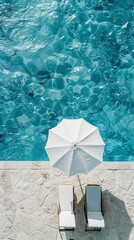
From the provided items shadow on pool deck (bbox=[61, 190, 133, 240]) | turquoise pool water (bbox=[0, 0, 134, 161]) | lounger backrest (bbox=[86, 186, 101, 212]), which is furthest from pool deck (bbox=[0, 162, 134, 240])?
turquoise pool water (bbox=[0, 0, 134, 161])

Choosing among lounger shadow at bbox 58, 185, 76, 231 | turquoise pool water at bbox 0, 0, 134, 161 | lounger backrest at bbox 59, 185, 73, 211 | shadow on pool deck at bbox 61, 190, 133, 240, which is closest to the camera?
lounger shadow at bbox 58, 185, 76, 231

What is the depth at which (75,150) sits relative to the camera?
1105 cm

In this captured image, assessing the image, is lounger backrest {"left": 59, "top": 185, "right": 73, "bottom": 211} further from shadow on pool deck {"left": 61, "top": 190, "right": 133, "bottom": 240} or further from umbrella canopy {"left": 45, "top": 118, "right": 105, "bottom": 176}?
umbrella canopy {"left": 45, "top": 118, "right": 105, "bottom": 176}

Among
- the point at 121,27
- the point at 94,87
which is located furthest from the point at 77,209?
the point at 121,27

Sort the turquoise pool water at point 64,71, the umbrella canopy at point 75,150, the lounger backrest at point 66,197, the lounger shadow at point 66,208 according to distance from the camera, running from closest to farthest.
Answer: the umbrella canopy at point 75,150, the lounger shadow at point 66,208, the lounger backrest at point 66,197, the turquoise pool water at point 64,71

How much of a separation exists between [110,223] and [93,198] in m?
1.10

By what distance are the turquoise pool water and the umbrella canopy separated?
8.75ft

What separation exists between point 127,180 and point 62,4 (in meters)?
8.43

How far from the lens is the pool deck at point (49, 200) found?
12352 millimetres

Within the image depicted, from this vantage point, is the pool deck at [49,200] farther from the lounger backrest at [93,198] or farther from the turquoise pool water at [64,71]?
the turquoise pool water at [64,71]

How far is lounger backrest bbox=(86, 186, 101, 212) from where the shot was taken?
1217 centimetres

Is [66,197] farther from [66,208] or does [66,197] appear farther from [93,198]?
[93,198]

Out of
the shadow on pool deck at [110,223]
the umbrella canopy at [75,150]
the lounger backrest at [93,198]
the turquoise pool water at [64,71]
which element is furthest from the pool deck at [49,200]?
the umbrella canopy at [75,150]

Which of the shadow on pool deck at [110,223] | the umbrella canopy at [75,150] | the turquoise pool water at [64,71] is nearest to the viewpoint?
the umbrella canopy at [75,150]
